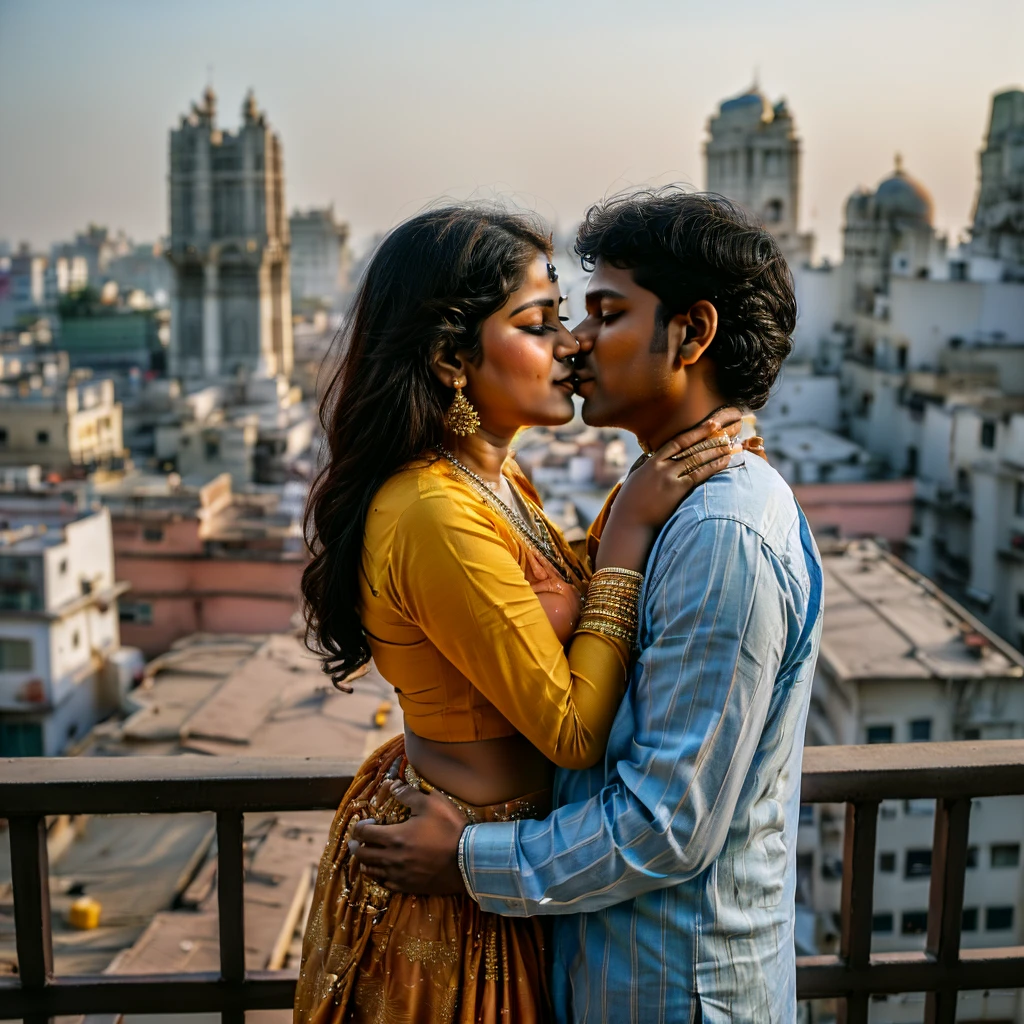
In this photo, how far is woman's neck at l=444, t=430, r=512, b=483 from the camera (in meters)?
1.79

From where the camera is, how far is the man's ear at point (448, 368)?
5.65 ft

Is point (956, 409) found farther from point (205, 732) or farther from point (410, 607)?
point (410, 607)

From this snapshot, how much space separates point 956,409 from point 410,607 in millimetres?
19896

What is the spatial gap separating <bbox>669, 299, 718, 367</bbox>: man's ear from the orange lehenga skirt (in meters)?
0.62

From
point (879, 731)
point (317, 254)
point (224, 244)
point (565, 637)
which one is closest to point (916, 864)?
point (879, 731)

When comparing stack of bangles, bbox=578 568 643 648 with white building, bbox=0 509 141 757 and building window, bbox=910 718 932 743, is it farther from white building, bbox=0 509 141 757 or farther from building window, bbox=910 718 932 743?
white building, bbox=0 509 141 757

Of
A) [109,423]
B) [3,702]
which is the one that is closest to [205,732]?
[3,702]

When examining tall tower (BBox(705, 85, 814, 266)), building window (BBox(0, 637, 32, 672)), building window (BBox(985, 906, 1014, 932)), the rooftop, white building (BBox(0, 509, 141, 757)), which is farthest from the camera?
tall tower (BBox(705, 85, 814, 266))

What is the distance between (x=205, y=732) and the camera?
36.9 feet

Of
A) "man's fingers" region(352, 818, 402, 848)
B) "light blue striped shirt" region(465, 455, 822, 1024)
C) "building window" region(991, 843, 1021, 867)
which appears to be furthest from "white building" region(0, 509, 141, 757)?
"light blue striped shirt" region(465, 455, 822, 1024)

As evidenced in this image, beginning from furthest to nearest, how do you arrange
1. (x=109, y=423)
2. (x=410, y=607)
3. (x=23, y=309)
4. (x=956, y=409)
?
(x=23, y=309)
(x=109, y=423)
(x=956, y=409)
(x=410, y=607)

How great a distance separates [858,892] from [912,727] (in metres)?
9.30

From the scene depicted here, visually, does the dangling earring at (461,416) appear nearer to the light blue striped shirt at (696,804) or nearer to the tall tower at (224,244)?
the light blue striped shirt at (696,804)

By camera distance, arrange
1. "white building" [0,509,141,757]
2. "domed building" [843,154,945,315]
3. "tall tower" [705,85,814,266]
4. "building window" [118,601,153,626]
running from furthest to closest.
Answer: "tall tower" [705,85,814,266] < "domed building" [843,154,945,315] < "building window" [118,601,153,626] < "white building" [0,509,141,757]
